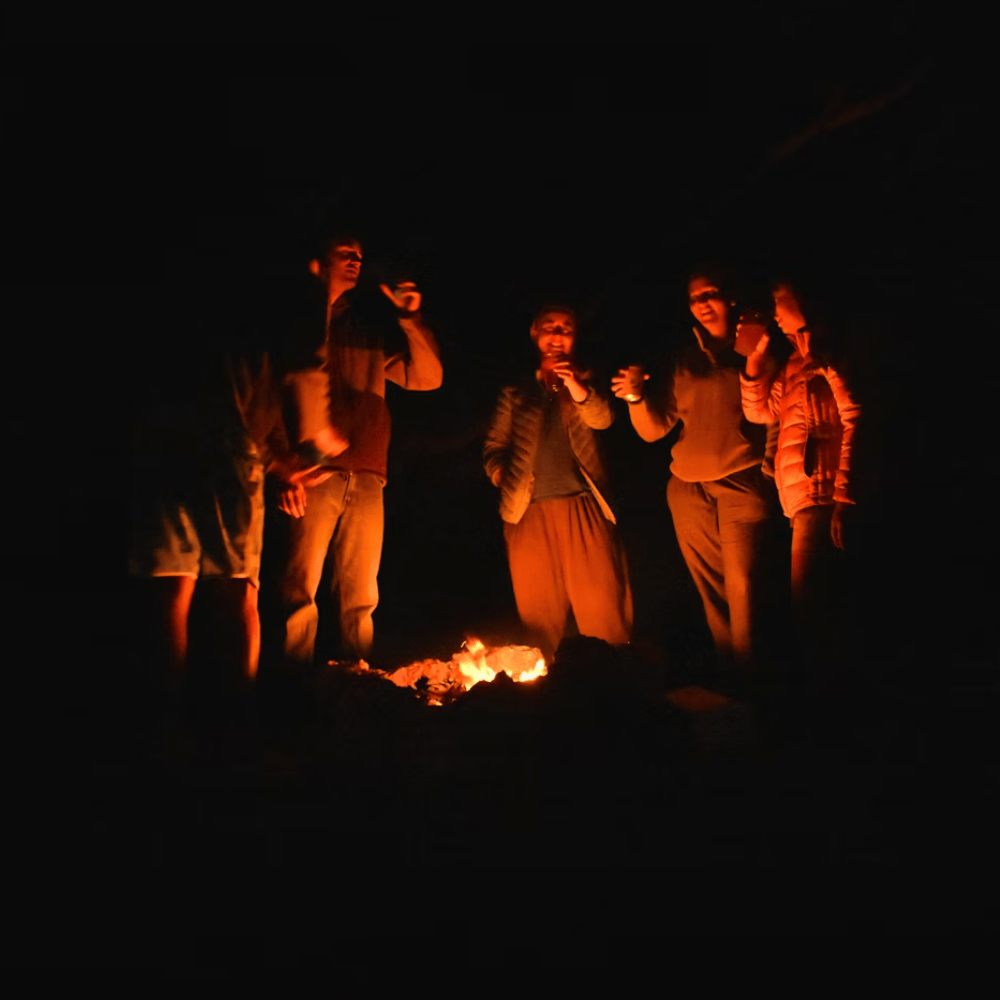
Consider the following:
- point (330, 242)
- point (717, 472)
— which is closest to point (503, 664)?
point (717, 472)

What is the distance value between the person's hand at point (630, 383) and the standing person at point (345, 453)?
103cm

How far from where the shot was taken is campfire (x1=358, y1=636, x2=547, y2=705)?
5641mm

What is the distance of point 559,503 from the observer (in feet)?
19.7

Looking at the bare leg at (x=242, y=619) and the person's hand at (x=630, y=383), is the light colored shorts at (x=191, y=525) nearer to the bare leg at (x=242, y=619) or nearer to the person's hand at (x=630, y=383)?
the bare leg at (x=242, y=619)

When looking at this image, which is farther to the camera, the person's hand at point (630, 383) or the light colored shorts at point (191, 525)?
the person's hand at point (630, 383)

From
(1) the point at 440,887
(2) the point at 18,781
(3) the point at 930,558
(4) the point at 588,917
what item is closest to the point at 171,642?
(2) the point at 18,781

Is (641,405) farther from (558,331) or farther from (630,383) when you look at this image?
(558,331)

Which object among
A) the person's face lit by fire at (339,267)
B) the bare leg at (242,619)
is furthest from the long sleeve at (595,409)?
the bare leg at (242,619)

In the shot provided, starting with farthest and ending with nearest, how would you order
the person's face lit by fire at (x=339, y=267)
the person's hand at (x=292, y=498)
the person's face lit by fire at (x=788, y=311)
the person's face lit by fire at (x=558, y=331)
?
the person's face lit by fire at (x=558, y=331), the person's face lit by fire at (x=339, y=267), the person's face lit by fire at (x=788, y=311), the person's hand at (x=292, y=498)

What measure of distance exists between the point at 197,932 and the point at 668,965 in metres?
1.64

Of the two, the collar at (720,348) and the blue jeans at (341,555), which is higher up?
the collar at (720,348)

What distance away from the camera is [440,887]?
3908 mm

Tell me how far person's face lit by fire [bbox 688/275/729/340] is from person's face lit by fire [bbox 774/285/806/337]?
46 centimetres

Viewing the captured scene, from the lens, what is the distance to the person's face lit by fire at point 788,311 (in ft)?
17.7
